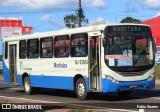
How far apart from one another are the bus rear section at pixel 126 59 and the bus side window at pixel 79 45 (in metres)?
1.14

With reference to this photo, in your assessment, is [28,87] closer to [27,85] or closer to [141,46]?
[27,85]

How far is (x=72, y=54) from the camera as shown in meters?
18.8

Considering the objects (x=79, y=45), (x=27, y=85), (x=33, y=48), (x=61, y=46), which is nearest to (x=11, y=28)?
(x=27, y=85)

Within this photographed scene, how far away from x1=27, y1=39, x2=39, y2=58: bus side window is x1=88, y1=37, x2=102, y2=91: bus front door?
4.52 metres

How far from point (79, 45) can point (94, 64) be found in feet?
4.11

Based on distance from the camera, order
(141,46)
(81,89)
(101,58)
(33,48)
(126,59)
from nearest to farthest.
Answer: (101,58) → (126,59) → (141,46) → (81,89) → (33,48)

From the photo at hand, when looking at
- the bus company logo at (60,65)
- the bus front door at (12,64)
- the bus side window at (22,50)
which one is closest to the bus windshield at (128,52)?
the bus company logo at (60,65)

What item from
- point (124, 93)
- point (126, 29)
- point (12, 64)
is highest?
point (126, 29)

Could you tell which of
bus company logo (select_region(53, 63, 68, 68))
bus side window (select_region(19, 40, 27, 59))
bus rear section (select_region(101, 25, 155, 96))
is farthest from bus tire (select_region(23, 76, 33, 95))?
bus rear section (select_region(101, 25, 155, 96))

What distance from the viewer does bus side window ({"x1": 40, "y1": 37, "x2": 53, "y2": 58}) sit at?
20.3m

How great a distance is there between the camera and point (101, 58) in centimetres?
1711

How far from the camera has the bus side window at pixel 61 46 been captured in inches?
755

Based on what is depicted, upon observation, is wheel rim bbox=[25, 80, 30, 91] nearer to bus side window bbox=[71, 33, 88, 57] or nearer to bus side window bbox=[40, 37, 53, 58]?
bus side window bbox=[40, 37, 53, 58]

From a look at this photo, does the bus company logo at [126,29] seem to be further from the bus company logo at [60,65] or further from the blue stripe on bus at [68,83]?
the bus company logo at [60,65]
